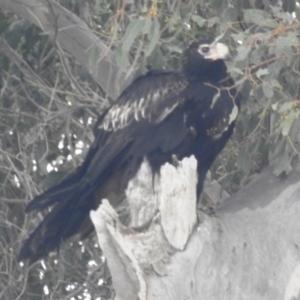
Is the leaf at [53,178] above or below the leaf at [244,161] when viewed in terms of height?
below

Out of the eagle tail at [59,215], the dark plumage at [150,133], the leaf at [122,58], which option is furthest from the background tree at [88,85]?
the eagle tail at [59,215]

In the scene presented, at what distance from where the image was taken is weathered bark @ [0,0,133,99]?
447 centimetres

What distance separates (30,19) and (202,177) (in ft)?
3.75

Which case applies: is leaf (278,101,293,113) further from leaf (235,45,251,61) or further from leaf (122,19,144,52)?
leaf (122,19,144,52)

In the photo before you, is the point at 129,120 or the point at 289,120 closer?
the point at 289,120

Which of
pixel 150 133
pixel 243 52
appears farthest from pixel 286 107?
pixel 150 133

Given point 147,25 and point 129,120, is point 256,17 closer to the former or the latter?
point 147,25

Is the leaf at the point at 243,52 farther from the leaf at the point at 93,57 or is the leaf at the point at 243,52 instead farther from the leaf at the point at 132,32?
the leaf at the point at 93,57

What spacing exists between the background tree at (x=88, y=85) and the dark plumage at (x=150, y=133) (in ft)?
0.37

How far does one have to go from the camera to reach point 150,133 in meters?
4.61

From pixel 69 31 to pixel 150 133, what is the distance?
2.07 ft

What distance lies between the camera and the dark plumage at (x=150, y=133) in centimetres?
454

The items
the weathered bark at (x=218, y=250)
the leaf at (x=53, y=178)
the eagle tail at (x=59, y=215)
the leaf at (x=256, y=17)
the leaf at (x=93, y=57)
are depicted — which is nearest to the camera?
the weathered bark at (x=218, y=250)

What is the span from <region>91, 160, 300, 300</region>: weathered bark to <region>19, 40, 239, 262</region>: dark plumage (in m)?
0.71
